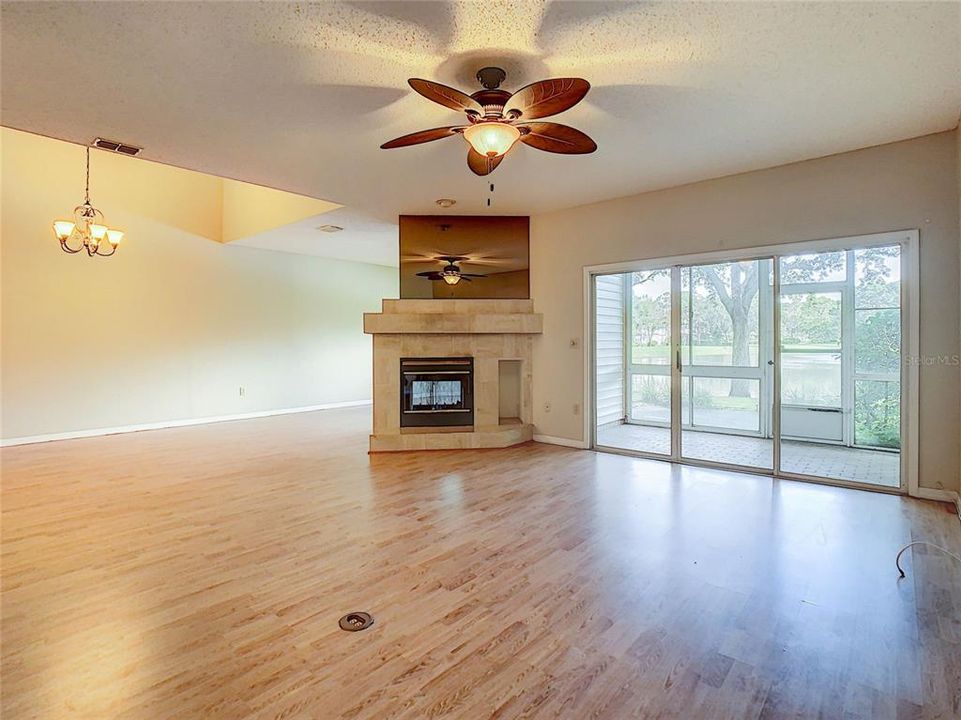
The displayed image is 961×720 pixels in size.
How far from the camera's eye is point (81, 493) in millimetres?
3953

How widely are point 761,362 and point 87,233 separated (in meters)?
8.10

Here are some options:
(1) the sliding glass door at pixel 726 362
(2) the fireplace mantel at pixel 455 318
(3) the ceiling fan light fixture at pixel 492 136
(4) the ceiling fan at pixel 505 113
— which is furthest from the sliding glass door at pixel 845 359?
(3) the ceiling fan light fixture at pixel 492 136

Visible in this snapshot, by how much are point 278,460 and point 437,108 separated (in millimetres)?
3722

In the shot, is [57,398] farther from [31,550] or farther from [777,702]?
[777,702]

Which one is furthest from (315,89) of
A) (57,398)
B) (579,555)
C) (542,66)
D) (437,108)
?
(57,398)

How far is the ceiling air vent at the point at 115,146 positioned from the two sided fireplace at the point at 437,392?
10.2 feet

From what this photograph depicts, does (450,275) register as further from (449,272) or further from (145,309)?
(145,309)

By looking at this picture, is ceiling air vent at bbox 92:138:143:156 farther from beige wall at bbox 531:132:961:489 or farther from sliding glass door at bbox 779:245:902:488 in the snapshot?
sliding glass door at bbox 779:245:902:488

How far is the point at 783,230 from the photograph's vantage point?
4270 millimetres

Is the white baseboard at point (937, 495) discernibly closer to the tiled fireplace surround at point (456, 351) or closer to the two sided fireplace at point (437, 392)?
the tiled fireplace surround at point (456, 351)

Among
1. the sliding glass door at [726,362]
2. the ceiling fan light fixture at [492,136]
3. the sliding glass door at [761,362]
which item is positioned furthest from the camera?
the sliding glass door at [726,362]

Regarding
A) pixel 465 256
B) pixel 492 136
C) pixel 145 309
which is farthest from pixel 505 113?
pixel 145 309

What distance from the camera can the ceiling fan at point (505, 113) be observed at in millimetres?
2375

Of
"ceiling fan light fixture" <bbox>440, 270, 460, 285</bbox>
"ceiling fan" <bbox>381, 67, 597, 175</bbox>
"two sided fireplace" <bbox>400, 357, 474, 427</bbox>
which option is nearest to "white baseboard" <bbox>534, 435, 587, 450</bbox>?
"two sided fireplace" <bbox>400, 357, 474, 427</bbox>
